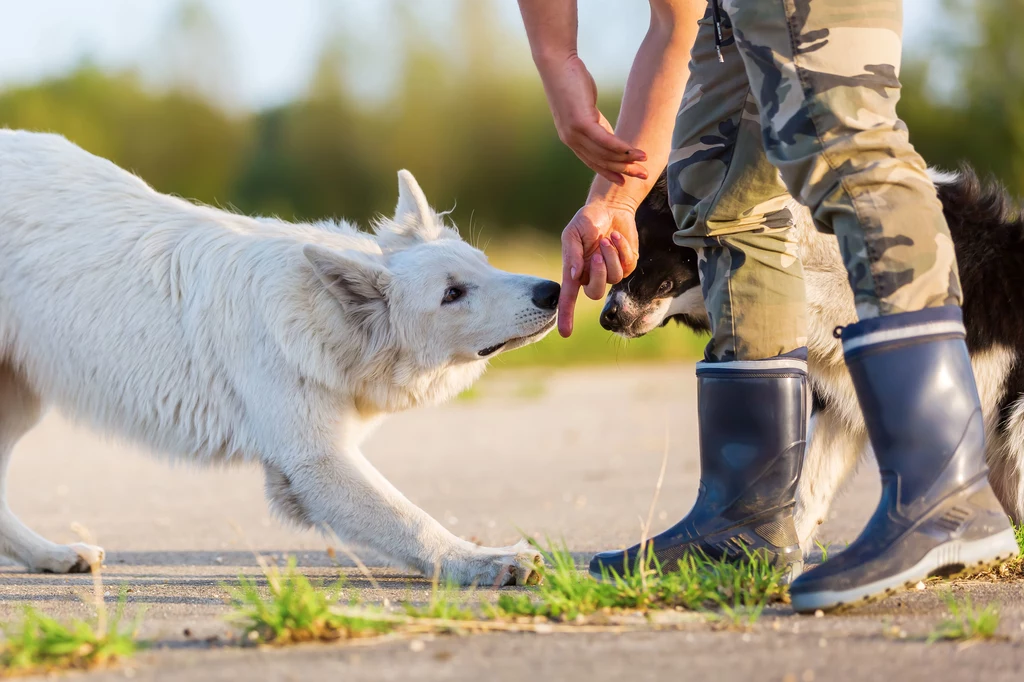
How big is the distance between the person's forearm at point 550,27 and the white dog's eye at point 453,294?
1.01m

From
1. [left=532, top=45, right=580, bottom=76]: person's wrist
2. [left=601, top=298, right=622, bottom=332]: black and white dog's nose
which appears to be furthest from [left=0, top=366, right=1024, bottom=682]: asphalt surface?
[left=532, top=45, right=580, bottom=76]: person's wrist

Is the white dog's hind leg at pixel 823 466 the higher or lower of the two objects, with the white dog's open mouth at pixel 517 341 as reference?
lower

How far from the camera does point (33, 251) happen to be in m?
3.96

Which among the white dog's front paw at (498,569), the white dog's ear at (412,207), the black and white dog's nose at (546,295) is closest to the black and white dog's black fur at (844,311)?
the black and white dog's nose at (546,295)

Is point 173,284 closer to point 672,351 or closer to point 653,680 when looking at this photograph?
point 653,680

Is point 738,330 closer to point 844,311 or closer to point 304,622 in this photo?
point 844,311

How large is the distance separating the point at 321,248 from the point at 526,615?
71.7 inches

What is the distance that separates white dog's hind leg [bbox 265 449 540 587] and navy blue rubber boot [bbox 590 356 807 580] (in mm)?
555

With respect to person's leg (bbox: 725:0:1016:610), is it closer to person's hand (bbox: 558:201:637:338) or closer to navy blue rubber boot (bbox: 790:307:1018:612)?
navy blue rubber boot (bbox: 790:307:1018:612)

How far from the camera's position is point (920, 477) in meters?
2.32

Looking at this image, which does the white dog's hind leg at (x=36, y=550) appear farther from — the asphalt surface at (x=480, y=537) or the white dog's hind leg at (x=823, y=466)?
the white dog's hind leg at (x=823, y=466)

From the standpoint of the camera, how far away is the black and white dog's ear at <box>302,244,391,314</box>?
149 inches

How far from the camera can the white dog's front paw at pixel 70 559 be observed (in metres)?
3.85

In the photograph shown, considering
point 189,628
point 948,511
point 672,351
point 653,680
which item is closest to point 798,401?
point 948,511
